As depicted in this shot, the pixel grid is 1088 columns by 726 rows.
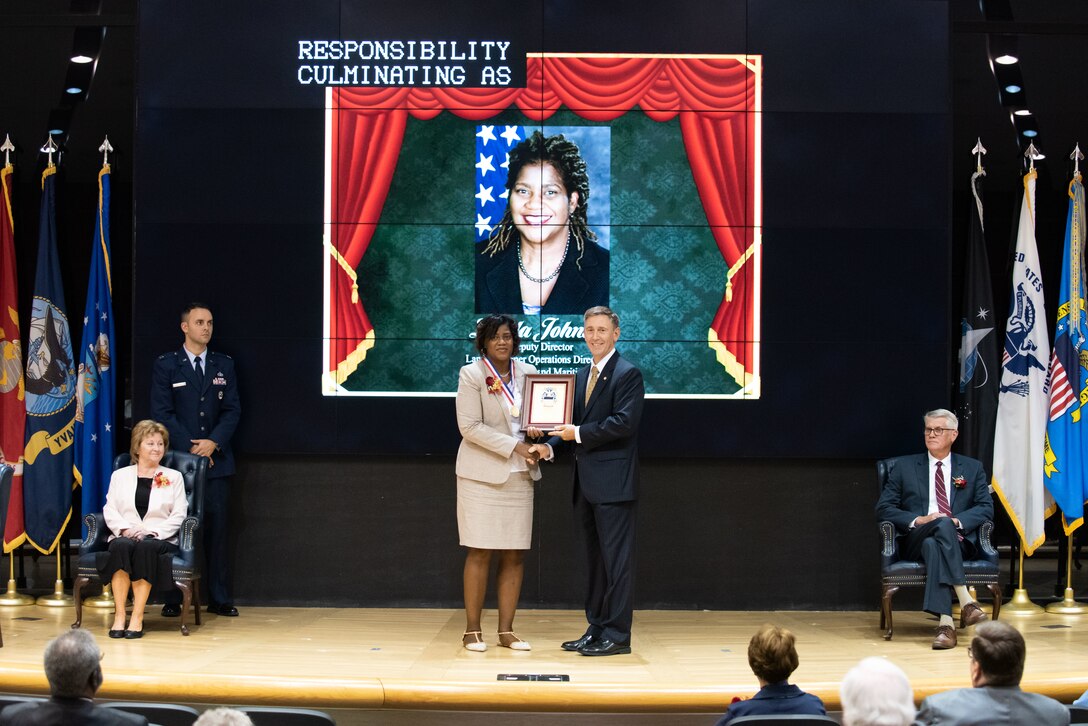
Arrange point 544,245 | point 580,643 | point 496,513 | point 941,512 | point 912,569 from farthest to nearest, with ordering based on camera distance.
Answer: point 544,245 → point 941,512 → point 912,569 → point 580,643 → point 496,513

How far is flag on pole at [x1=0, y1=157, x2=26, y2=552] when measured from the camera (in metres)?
7.06

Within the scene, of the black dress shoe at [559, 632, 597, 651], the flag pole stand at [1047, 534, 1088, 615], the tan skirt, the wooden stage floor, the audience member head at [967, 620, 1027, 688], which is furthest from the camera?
the flag pole stand at [1047, 534, 1088, 615]

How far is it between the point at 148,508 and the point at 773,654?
385 cm

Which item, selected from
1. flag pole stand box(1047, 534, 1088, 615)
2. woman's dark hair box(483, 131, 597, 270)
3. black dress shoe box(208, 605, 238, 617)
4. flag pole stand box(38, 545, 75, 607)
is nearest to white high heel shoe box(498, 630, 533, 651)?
black dress shoe box(208, 605, 238, 617)

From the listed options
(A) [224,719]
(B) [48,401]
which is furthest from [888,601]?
(B) [48,401]

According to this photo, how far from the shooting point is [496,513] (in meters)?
5.66

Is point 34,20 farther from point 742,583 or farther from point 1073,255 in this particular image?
point 1073,255

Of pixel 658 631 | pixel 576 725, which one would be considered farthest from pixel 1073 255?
pixel 576 725

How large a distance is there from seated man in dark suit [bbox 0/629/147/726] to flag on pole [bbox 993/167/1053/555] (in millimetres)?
5303

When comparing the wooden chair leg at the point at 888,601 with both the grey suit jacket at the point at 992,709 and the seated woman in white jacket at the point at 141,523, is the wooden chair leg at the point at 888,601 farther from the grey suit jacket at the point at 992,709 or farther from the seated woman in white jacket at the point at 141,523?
the seated woman in white jacket at the point at 141,523

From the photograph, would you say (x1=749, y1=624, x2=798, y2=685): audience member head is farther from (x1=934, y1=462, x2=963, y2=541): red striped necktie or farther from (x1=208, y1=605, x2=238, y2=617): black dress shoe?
(x1=208, y1=605, x2=238, y2=617): black dress shoe

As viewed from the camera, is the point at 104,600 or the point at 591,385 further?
the point at 104,600

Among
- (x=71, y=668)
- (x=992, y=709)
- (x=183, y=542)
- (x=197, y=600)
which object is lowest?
(x=197, y=600)

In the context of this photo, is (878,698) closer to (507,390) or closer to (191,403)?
(507,390)
